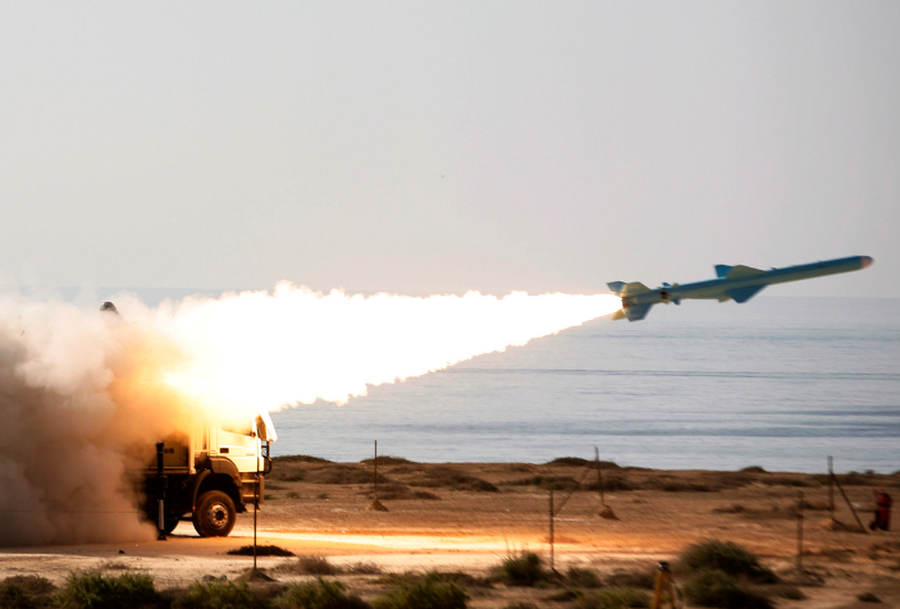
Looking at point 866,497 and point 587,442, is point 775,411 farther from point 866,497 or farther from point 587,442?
point 866,497

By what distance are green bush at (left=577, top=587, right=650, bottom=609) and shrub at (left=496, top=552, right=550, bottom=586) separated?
6.95 feet

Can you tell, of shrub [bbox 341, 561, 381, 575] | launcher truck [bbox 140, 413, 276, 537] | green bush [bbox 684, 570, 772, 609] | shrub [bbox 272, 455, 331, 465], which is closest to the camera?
green bush [bbox 684, 570, 772, 609]

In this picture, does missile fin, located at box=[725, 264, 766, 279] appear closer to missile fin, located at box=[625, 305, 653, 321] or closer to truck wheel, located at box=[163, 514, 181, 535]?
missile fin, located at box=[625, 305, 653, 321]

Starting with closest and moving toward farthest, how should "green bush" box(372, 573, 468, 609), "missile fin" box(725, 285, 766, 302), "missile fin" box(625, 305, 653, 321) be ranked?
1. "green bush" box(372, 573, 468, 609)
2. "missile fin" box(725, 285, 766, 302)
3. "missile fin" box(625, 305, 653, 321)

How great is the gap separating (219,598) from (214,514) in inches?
371

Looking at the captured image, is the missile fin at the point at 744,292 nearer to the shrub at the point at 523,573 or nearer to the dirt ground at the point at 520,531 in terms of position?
the dirt ground at the point at 520,531

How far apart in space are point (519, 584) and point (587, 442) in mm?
68240

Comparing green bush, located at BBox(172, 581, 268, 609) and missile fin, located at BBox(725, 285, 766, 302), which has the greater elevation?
missile fin, located at BBox(725, 285, 766, 302)

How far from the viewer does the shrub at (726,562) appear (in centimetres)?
2136

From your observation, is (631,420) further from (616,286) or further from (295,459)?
(616,286)

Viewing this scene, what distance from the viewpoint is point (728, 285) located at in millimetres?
26469

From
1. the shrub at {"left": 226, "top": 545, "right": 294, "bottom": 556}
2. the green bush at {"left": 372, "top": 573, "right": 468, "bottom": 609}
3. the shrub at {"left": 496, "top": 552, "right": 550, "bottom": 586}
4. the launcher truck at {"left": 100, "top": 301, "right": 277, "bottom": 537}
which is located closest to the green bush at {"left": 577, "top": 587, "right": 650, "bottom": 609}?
the green bush at {"left": 372, "top": 573, "right": 468, "bottom": 609}

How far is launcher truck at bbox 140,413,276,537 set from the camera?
2566 cm

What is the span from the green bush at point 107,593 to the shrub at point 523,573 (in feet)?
21.1
